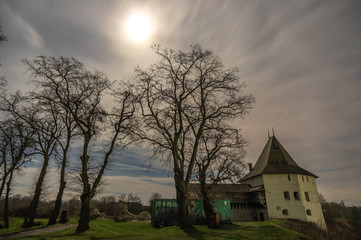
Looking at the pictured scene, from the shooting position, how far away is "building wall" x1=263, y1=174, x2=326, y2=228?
34750 millimetres

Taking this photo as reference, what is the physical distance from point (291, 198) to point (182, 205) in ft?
100

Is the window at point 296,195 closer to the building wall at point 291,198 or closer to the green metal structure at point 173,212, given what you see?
the building wall at point 291,198

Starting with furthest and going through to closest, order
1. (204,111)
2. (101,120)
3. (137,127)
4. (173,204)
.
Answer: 1. (173,204)
2. (204,111)
3. (137,127)
4. (101,120)

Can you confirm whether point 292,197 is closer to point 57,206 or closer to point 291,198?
point 291,198

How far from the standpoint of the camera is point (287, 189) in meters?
36.7

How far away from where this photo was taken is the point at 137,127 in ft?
53.2

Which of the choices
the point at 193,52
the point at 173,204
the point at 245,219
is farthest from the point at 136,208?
the point at 193,52

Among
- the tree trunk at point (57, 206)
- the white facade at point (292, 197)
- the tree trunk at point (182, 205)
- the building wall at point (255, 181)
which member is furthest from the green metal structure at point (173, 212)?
the building wall at point (255, 181)

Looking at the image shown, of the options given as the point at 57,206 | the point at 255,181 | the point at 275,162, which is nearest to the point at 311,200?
the point at 275,162

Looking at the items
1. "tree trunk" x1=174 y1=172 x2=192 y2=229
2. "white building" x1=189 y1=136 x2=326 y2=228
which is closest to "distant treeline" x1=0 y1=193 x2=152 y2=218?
"tree trunk" x1=174 y1=172 x2=192 y2=229

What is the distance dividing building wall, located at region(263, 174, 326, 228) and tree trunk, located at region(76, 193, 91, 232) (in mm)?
33592

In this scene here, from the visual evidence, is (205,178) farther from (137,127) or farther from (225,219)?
(137,127)

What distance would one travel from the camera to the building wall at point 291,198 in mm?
34750

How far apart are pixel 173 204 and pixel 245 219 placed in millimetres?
24974
